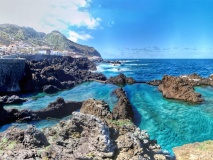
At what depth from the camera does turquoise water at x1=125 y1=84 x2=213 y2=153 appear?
1809 centimetres

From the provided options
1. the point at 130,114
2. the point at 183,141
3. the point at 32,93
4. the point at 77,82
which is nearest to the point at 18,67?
the point at 32,93

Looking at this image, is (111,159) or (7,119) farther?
(7,119)

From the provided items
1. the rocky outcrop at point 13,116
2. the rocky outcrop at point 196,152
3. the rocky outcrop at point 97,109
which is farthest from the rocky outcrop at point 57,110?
the rocky outcrop at point 196,152

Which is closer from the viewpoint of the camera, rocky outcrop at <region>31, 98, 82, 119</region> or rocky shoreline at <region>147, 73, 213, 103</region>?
rocky outcrop at <region>31, 98, 82, 119</region>

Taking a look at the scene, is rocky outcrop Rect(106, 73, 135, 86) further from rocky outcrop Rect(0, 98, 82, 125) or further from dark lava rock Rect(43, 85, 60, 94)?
rocky outcrop Rect(0, 98, 82, 125)

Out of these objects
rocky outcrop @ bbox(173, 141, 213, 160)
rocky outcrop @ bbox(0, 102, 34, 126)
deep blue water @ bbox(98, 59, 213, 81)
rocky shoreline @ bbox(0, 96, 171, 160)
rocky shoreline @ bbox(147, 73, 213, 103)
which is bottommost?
deep blue water @ bbox(98, 59, 213, 81)

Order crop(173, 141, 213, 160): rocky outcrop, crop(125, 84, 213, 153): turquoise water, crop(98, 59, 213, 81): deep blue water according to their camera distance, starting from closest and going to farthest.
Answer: crop(173, 141, 213, 160): rocky outcrop < crop(125, 84, 213, 153): turquoise water < crop(98, 59, 213, 81): deep blue water

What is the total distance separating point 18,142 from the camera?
325 inches

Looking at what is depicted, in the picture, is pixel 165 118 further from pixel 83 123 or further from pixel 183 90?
pixel 83 123

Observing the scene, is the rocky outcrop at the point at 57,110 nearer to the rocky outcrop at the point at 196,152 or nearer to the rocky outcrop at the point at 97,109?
the rocky outcrop at the point at 97,109

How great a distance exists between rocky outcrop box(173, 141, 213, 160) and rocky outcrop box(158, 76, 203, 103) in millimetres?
19509

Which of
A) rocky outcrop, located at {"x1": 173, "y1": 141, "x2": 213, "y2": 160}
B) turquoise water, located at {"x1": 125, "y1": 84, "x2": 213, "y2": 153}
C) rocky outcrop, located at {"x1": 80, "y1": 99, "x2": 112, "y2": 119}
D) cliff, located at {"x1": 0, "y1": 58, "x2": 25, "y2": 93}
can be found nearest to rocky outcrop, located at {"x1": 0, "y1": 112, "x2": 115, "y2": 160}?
rocky outcrop, located at {"x1": 173, "y1": 141, "x2": 213, "y2": 160}

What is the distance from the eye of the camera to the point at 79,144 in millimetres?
8383

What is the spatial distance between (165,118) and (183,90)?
11758 millimetres
